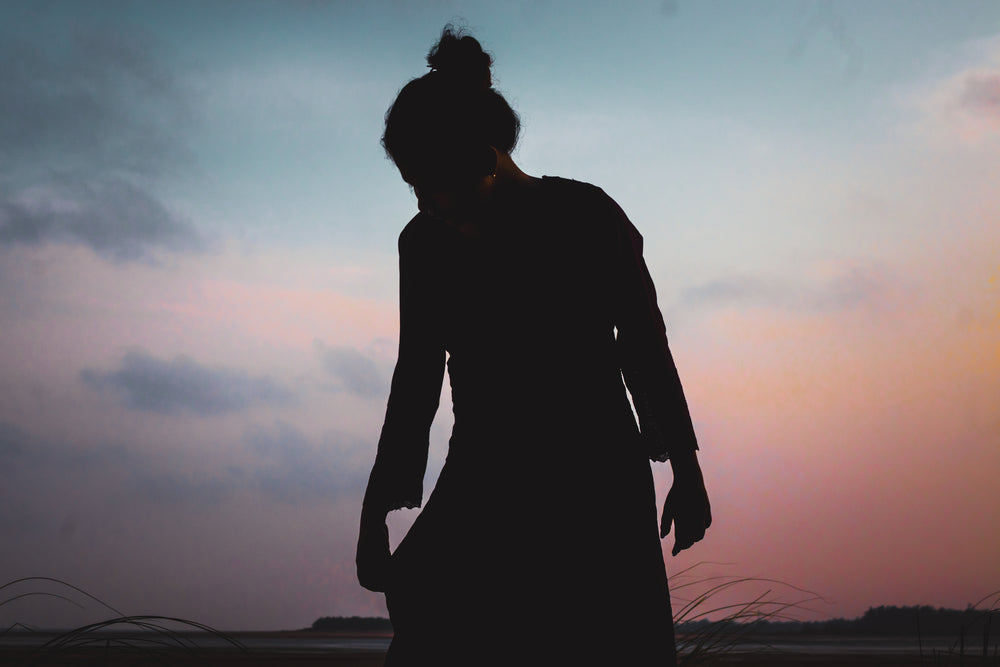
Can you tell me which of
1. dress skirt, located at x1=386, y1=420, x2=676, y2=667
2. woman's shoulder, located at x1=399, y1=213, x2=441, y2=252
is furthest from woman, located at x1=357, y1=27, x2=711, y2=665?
woman's shoulder, located at x1=399, y1=213, x2=441, y2=252

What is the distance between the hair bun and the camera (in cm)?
184

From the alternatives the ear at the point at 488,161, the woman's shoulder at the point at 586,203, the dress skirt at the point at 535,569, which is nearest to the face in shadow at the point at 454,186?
the ear at the point at 488,161

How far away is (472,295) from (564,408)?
0.33 m

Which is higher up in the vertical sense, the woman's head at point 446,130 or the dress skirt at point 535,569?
the woman's head at point 446,130

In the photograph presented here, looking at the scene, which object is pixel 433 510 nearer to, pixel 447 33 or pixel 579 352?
pixel 579 352

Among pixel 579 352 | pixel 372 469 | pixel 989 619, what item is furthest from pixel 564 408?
pixel 989 619

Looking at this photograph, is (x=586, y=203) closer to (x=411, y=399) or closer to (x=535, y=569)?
(x=411, y=399)

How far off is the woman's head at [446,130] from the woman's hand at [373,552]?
0.76m

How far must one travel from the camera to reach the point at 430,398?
199 centimetres

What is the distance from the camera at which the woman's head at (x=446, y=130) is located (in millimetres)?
1711

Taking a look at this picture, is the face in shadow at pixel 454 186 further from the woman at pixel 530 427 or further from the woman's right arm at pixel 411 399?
the woman's right arm at pixel 411 399

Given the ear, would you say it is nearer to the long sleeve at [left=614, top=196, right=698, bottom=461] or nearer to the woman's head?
the woman's head

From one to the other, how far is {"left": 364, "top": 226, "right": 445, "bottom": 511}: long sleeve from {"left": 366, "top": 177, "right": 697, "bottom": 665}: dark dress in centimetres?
11

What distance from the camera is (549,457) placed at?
167 cm
